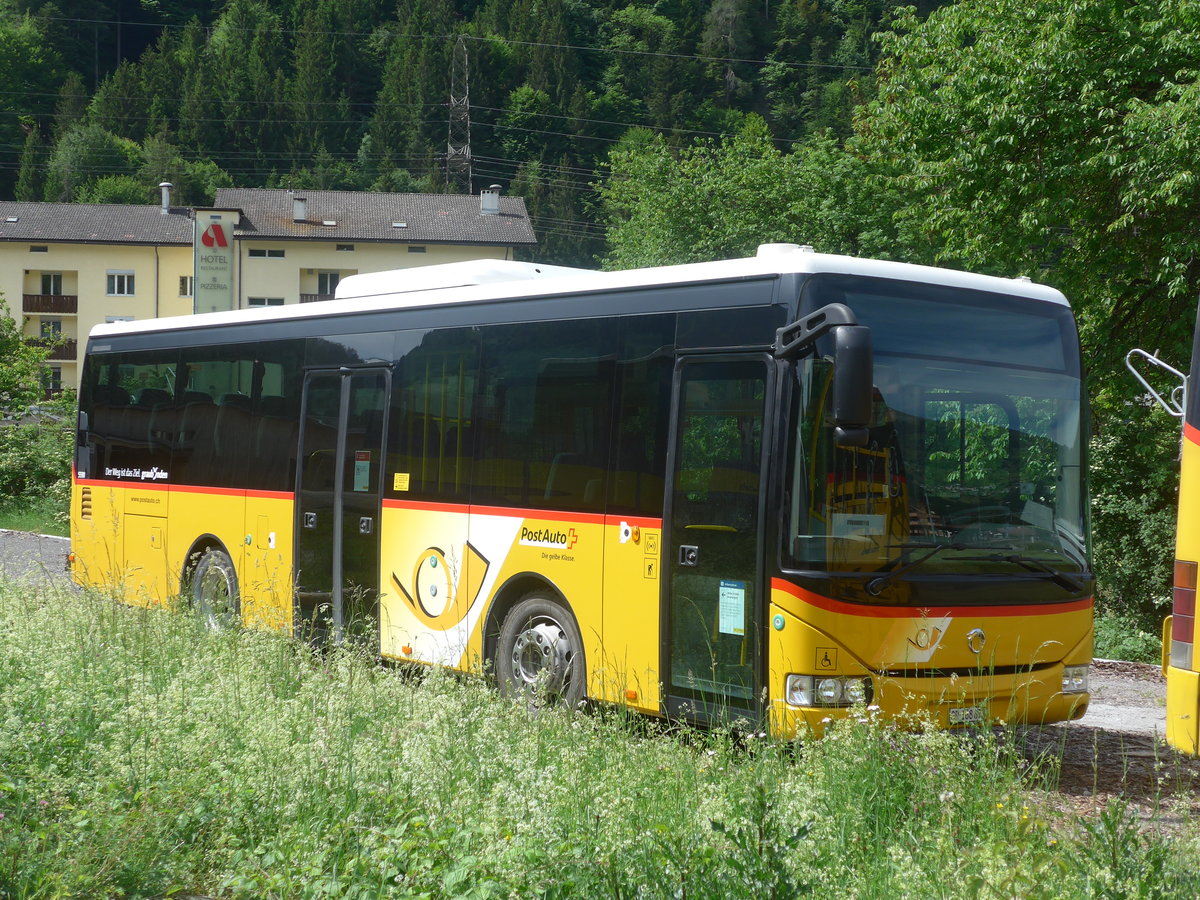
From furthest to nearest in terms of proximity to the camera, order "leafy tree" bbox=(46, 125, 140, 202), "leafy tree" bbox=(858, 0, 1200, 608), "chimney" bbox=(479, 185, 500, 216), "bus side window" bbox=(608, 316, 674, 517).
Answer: "leafy tree" bbox=(46, 125, 140, 202)
"chimney" bbox=(479, 185, 500, 216)
"leafy tree" bbox=(858, 0, 1200, 608)
"bus side window" bbox=(608, 316, 674, 517)

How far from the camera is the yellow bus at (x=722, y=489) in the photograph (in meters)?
7.46

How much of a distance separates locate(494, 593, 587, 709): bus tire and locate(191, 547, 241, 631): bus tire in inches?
140

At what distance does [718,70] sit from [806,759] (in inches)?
4466

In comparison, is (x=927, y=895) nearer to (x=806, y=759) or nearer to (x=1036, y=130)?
(x=806, y=759)

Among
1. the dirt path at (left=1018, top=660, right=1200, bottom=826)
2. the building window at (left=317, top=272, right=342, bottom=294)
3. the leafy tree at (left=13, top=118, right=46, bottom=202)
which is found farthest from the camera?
the leafy tree at (left=13, top=118, right=46, bottom=202)

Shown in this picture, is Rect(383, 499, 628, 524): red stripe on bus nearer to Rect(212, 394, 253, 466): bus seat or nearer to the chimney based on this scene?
Rect(212, 394, 253, 466): bus seat

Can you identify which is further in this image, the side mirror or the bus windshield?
the bus windshield

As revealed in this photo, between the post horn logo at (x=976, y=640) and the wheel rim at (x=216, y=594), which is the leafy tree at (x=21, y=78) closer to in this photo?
the wheel rim at (x=216, y=594)

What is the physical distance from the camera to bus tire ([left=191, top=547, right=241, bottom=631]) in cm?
1240

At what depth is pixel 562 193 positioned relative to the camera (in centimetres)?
10694

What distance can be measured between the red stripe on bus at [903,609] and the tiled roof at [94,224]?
Answer: 84.1 meters

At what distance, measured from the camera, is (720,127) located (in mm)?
107312

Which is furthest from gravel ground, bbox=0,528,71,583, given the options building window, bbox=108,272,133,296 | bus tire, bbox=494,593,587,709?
building window, bbox=108,272,133,296

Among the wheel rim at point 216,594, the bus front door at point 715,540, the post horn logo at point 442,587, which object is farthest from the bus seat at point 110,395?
the bus front door at point 715,540
